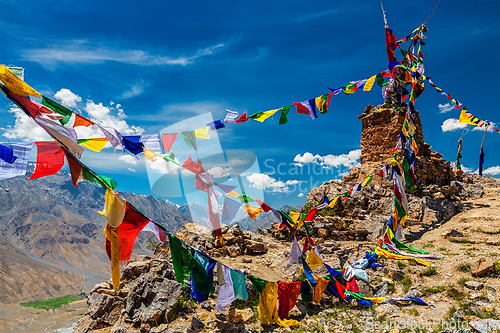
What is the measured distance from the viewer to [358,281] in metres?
7.16

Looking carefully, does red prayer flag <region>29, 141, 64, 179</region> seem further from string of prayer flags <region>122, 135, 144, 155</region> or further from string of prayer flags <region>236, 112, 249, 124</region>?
string of prayer flags <region>236, 112, 249, 124</region>

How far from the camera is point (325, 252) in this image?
32.4 ft

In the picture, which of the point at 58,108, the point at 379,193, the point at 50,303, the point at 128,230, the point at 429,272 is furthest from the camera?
the point at 50,303

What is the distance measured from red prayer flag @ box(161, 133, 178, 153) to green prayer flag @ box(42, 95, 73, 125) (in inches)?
87.9

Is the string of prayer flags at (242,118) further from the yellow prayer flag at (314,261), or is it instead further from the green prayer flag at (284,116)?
the yellow prayer flag at (314,261)

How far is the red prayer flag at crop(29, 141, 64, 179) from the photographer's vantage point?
4.33 metres

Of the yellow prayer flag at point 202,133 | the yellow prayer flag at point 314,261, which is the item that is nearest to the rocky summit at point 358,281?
the yellow prayer flag at point 314,261

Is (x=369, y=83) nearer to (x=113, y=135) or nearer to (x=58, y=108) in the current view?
(x=113, y=135)

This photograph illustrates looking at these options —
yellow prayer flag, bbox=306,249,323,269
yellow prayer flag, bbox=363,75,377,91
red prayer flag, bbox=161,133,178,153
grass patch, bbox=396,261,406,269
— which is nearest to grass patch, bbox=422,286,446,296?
grass patch, bbox=396,261,406,269

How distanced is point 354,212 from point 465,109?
8573mm

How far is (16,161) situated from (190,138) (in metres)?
4.12

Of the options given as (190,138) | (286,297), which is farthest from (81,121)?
(286,297)

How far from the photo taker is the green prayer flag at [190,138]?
297 inches

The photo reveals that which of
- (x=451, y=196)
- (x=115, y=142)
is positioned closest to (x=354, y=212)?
(x=451, y=196)
